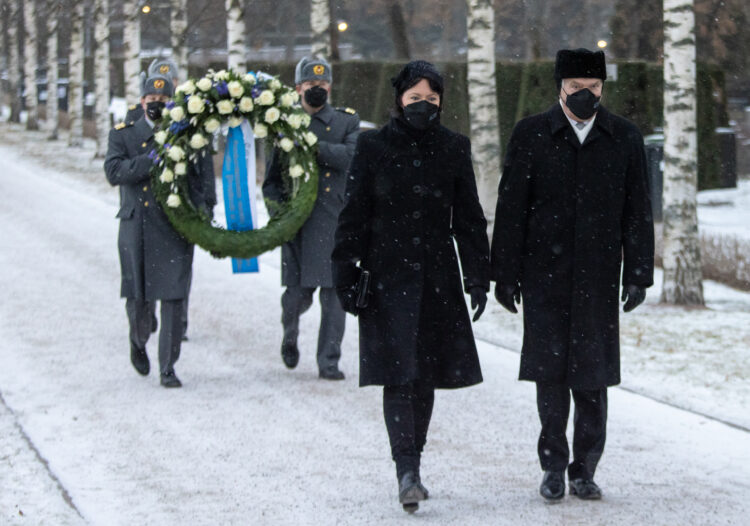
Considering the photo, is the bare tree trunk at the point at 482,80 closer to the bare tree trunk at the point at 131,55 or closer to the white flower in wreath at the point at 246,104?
the white flower in wreath at the point at 246,104

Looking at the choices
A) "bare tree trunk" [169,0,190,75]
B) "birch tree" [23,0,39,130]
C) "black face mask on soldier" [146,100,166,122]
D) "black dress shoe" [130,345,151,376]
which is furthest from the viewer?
"birch tree" [23,0,39,130]

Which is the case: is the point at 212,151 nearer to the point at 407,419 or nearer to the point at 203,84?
the point at 203,84

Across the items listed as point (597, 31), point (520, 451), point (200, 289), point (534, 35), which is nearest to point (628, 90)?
point (534, 35)

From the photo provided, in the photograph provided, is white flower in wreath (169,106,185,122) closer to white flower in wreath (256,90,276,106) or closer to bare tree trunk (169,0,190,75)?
white flower in wreath (256,90,276,106)

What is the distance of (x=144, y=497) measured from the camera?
6.31m

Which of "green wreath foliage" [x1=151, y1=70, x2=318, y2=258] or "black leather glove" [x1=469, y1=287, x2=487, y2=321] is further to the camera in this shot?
"green wreath foliage" [x1=151, y1=70, x2=318, y2=258]

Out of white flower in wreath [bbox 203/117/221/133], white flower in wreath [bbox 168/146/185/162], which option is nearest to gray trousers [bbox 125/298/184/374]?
white flower in wreath [bbox 168/146/185/162]

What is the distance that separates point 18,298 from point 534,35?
80.4 ft

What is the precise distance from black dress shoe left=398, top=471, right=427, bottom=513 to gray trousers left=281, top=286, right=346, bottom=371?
3.16 metres

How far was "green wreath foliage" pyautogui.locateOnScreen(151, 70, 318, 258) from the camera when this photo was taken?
28.8 feet

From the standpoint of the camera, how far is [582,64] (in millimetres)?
5859

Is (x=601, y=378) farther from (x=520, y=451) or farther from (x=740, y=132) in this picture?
(x=740, y=132)

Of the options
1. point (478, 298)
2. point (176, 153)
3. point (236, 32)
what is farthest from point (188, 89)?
point (236, 32)

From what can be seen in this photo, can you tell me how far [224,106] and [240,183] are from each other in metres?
0.83
